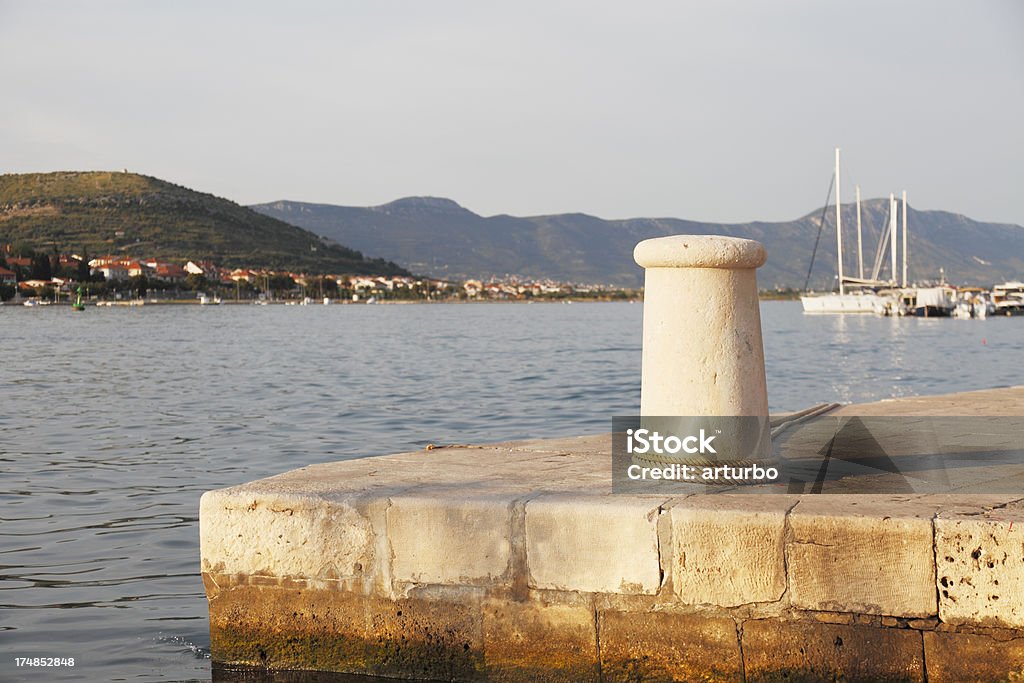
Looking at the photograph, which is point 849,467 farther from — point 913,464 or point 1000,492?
point 1000,492

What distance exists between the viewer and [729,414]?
6.24m

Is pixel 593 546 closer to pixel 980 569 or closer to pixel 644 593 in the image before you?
pixel 644 593

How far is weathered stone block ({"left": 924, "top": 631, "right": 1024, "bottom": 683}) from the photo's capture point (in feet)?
15.8

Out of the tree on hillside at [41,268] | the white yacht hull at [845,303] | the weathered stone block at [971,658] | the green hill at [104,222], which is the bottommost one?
the weathered stone block at [971,658]

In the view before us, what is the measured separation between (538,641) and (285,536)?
1452 millimetres

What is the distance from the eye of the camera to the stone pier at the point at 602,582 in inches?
193

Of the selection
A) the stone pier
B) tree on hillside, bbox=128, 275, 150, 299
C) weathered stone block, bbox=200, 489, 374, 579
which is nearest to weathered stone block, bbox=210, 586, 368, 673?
the stone pier

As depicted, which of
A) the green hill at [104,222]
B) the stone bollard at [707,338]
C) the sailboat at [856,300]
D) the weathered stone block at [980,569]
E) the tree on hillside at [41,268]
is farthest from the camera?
the green hill at [104,222]

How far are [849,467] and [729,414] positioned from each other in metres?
1.07

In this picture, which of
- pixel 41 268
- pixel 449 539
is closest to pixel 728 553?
pixel 449 539

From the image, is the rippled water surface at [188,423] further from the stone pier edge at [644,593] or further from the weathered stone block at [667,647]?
the weathered stone block at [667,647]

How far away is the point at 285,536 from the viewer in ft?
18.9

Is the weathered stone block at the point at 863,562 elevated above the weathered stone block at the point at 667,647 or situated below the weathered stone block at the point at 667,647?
above

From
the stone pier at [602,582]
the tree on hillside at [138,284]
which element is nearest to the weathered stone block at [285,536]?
the stone pier at [602,582]
